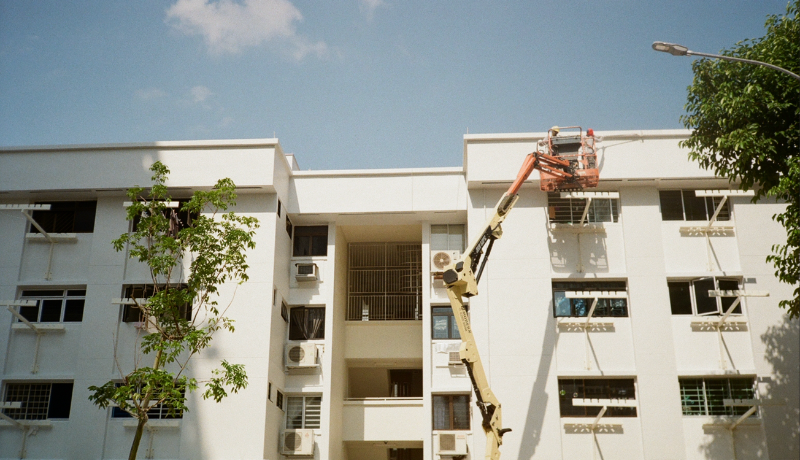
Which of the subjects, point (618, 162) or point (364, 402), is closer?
point (618, 162)

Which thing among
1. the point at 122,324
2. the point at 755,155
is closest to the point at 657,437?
the point at 755,155

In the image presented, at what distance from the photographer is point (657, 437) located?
22.0 m

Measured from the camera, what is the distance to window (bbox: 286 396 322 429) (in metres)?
24.8

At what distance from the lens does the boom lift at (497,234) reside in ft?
67.8

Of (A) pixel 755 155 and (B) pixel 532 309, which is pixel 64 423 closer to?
(B) pixel 532 309

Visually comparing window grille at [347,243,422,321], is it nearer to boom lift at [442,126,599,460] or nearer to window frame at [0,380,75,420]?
boom lift at [442,126,599,460]

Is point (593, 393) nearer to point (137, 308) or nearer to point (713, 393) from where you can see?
point (713, 393)

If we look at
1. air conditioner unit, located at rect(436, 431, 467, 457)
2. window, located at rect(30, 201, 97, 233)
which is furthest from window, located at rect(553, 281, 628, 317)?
window, located at rect(30, 201, 97, 233)

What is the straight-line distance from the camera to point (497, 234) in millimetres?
21859

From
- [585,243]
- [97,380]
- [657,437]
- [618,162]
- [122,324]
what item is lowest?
[657,437]

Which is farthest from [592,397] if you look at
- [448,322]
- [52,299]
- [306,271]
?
[52,299]

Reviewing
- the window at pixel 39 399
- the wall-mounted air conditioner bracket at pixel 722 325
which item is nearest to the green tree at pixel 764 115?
the wall-mounted air conditioner bracket at pixel 722 325

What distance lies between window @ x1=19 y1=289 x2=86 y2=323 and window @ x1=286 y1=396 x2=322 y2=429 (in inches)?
274

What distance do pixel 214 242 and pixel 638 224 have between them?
12.8 m
